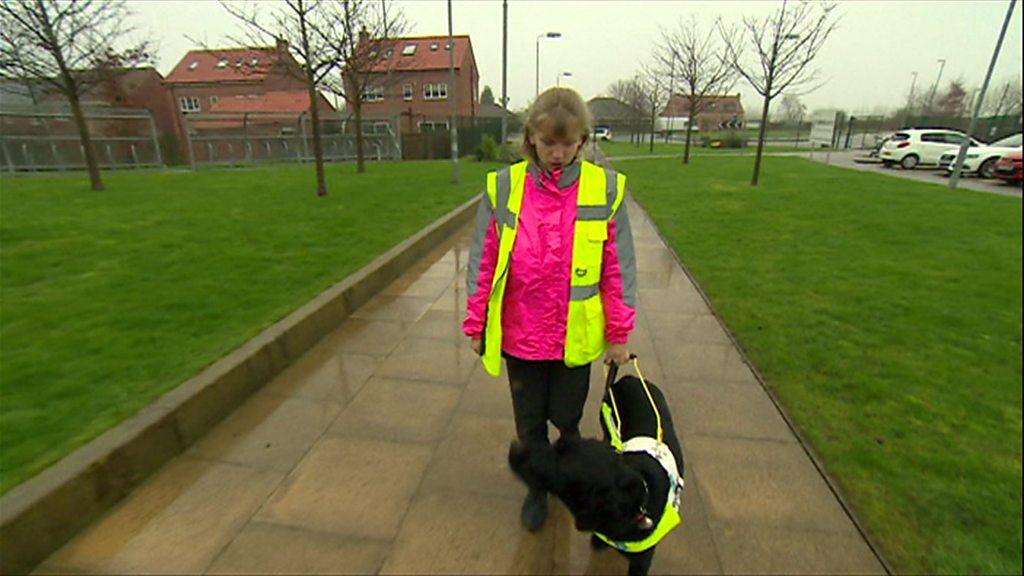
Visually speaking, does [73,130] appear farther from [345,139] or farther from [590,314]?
[590,314]

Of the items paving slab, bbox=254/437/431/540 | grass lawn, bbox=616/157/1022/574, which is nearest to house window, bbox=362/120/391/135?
grass lawn, bbox=616/157/1022/574

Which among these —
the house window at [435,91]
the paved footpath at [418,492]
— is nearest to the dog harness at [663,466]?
the paved footpath at [418,492]

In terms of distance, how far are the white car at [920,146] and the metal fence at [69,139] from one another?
26.8m

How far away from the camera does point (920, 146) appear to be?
1869 cm

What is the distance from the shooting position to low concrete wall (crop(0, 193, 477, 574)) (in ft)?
6.73

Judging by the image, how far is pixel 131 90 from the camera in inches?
894

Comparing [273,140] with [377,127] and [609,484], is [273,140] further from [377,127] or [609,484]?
[609,484]

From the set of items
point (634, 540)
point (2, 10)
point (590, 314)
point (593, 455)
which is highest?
point (2, 10)

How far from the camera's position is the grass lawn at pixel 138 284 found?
277cm

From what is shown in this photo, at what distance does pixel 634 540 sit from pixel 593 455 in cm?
41

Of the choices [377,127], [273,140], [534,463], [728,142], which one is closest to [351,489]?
[534,463]

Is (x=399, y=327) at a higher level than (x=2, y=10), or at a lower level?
lower

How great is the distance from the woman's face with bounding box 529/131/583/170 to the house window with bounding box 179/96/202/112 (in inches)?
1663

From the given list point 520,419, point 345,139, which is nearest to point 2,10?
point 520,419
